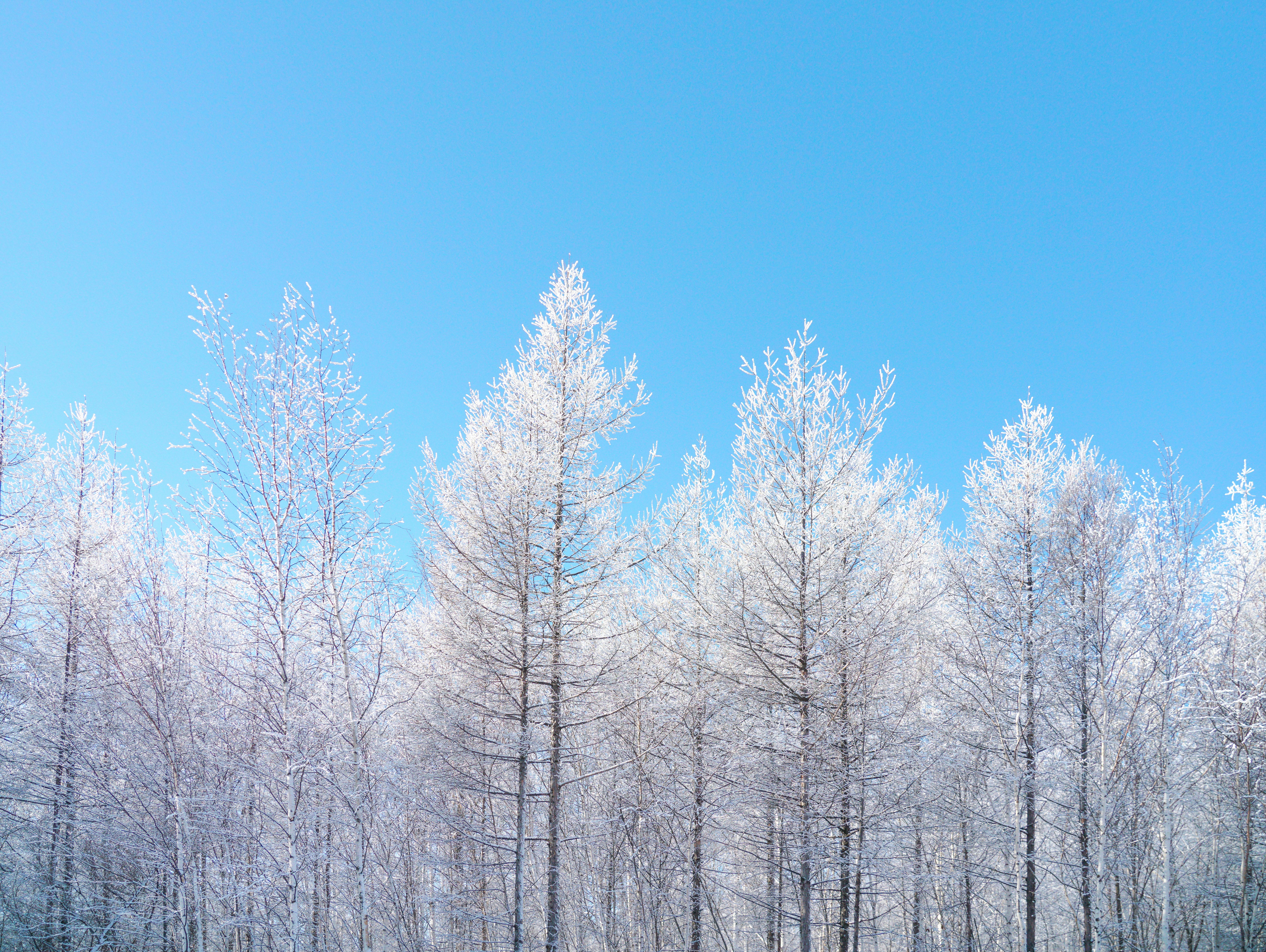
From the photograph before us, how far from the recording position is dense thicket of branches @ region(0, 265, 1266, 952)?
913cm

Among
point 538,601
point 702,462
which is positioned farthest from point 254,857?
point 702,462

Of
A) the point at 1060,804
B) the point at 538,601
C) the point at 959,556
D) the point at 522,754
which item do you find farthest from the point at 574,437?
the point at 1060,804

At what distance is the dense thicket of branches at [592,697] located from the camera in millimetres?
9133

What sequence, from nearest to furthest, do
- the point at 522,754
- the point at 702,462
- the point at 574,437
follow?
the point at 522,754
the point at 574,437
the point at 702,462

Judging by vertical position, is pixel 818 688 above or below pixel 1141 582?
below

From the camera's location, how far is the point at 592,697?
33.4 ft

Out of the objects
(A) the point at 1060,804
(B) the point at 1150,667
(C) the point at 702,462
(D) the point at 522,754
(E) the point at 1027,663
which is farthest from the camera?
(C) the point at 702,462

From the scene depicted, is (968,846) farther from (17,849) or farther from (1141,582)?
(17,849)

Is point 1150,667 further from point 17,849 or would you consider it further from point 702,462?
point 17,849

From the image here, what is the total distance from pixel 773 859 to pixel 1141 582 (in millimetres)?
8712

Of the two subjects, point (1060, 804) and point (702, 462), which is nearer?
point (1060, 804)

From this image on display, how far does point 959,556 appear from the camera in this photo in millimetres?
13938

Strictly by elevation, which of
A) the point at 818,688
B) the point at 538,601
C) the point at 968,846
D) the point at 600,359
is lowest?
the point at 968,846

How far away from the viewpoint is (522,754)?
378 inches
